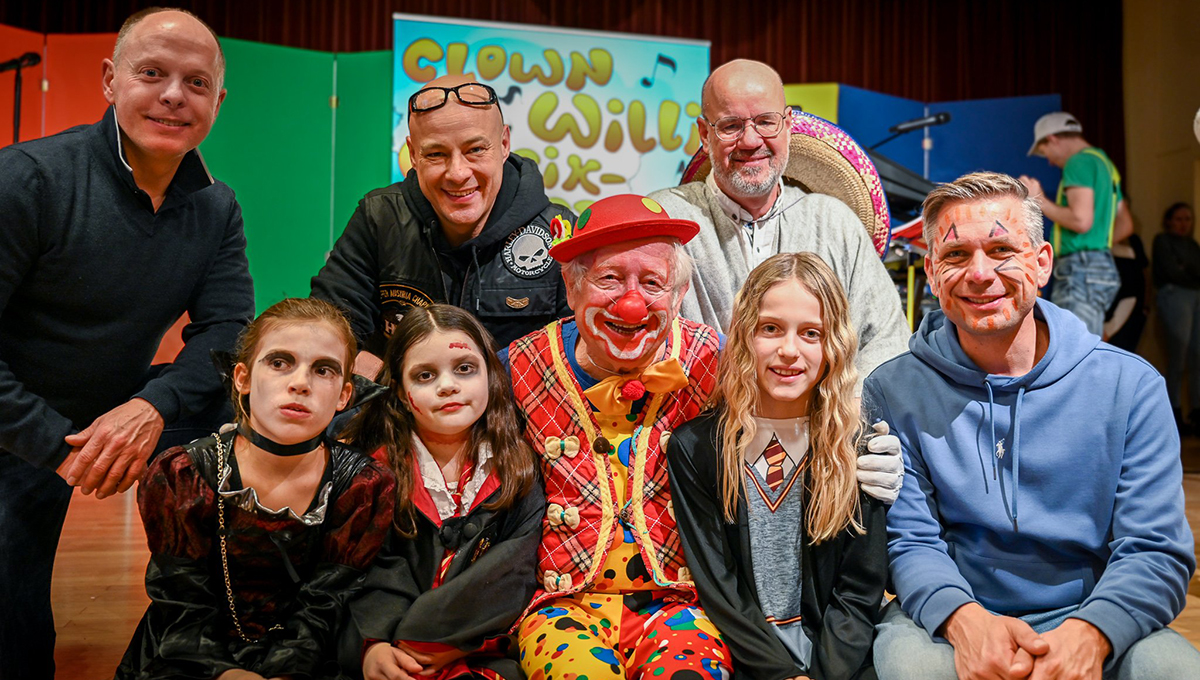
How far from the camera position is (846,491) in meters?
2.01

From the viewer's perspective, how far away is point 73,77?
647 cm

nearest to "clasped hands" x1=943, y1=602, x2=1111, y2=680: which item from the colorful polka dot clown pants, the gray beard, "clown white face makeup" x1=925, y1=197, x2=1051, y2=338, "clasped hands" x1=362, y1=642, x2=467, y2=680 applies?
the colorful polka dot clown pants

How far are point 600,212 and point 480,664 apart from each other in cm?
104

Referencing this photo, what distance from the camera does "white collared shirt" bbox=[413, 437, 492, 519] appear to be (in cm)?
213

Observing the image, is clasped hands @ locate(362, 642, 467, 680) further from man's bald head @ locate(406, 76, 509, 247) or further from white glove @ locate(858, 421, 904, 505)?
man's bald head @ locate(406, 76, 509, 247)

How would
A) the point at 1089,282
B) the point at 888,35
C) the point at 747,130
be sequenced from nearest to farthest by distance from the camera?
the point at 747,130, the point at 1089,282, the point at 888,35

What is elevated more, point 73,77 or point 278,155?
point 73,77

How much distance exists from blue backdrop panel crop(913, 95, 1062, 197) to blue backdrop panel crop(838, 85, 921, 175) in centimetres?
27

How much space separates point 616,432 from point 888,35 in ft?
25.0

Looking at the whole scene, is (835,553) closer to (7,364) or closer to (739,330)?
(739,330)

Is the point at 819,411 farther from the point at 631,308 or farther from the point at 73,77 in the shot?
the point at 73,77

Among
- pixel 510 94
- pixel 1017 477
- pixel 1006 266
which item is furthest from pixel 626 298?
pixel 510 94

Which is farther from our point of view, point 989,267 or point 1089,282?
point 1089,282

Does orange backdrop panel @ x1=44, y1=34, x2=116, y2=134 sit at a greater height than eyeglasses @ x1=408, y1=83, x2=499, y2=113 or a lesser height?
greater
